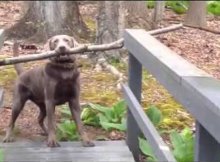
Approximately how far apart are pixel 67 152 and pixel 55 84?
57 centimetres

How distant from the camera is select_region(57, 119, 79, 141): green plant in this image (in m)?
5.75

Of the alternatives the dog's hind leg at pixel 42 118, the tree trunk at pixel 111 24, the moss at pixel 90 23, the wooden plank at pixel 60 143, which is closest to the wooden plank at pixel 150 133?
the wooden plank at pixel 60 143

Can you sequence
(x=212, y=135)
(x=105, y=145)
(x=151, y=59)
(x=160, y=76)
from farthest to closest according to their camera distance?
(x=105, y=145)
(x=151, y=59)
(x=160, y=76)
(x=212, y=135)

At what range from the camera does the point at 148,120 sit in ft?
13.1

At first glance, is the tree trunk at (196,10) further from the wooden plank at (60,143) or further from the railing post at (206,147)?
the wooden plank at (60,143)

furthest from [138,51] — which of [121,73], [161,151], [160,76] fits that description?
[121,73]

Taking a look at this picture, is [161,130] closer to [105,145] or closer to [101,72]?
[105,145]

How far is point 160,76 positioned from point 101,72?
15.1 feet

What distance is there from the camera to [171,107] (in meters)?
6.71

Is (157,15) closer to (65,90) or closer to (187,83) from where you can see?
(65,90)

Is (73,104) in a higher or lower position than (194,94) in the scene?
lower

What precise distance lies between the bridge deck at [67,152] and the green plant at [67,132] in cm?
45

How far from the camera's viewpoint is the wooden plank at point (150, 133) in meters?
3.21

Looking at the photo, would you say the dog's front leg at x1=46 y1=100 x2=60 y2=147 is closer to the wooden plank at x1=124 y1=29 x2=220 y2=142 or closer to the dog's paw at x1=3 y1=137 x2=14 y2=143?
the dog's paw at x1=3 y1=137 x2=14 y2=143
